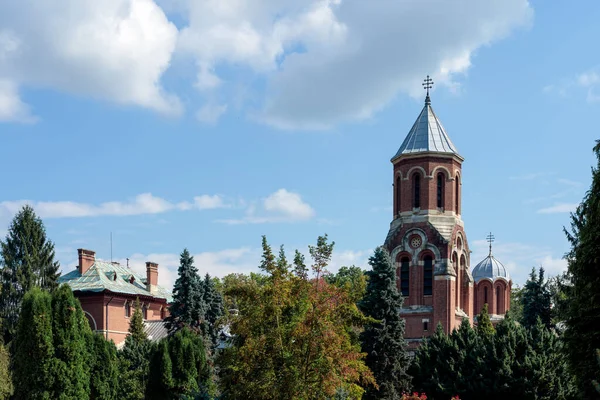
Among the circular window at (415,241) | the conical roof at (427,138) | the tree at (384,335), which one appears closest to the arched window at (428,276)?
the circular window at (415,241)

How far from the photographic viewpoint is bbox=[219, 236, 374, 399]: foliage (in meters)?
21.0

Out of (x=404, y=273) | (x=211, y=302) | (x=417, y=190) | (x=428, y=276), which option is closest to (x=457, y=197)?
(x=417, y=190)

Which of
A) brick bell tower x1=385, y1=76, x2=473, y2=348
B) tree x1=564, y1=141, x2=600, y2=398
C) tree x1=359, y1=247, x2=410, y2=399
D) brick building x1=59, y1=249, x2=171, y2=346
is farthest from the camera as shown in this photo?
brick building x1=59, y1=249, x2=171, y2=346

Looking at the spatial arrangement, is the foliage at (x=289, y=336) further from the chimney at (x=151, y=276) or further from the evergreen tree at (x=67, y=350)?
the chimney at (x=151, y=276)

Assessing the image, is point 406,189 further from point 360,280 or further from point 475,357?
point 360,280

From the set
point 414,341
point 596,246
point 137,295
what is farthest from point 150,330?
point 596,246

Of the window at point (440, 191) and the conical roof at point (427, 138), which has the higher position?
the conical roof at point (427, 138)

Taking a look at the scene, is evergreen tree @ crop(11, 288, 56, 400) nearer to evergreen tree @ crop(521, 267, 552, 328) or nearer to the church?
the church

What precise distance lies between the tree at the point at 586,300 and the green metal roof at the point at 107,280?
138 feet

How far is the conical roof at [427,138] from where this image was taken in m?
49.8

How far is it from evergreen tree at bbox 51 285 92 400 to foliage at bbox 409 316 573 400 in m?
16.0

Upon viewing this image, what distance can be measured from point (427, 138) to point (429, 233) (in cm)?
621

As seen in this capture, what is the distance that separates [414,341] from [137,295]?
22.2 metres

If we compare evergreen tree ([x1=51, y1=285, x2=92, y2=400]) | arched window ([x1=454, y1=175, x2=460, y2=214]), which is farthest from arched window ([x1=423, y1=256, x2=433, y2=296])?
evergreen tree ([x1=51, y1=285, x2=92, y2=400])
